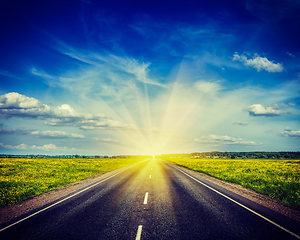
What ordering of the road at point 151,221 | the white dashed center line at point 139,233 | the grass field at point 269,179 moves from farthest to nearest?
the grass field at point 269,179 < the road at point 151,221 < the white dashed center line at point 139,233

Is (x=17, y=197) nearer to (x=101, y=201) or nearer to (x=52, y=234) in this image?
(x=101, y=201)

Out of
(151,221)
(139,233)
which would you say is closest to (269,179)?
(151,221)

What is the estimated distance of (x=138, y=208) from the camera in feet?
22.6

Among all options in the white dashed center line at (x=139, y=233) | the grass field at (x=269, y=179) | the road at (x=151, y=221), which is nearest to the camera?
the white dashed center line at (x=139, y=233)

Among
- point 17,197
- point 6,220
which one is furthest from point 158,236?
point 17,197

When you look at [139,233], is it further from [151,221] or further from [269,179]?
[269,179]

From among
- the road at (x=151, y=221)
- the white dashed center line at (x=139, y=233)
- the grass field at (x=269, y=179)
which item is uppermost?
the white dashed center line at (x=139, y=233)

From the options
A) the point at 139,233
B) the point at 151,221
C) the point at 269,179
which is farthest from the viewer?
the point at 269,179

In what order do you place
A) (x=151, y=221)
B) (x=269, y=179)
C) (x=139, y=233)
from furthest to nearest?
(x=269, y=179), (x=151, y=221), (x=139, y=233)

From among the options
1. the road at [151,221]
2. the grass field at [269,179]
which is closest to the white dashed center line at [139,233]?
the road at [151,221]

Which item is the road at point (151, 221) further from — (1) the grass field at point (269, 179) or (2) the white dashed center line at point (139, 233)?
(1) the grass field at point (269, 179)

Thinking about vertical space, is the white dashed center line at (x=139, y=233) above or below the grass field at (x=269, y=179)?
above

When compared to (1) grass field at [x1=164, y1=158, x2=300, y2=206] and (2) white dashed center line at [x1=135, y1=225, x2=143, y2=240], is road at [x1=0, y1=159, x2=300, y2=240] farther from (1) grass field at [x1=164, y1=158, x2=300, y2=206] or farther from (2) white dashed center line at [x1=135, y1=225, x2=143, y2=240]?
(1) grass field at [x1=164, y1=158, x2=300, y2=206]

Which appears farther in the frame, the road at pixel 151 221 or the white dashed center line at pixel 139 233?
the road at pixel 151 221
